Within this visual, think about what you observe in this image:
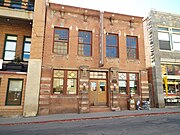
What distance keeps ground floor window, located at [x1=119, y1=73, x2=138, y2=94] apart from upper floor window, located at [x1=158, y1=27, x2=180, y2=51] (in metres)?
4.73

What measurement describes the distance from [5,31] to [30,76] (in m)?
5.19

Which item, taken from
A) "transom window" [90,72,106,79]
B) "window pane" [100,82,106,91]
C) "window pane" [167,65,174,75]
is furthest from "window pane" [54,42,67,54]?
"window pane" [167,65,174,75]

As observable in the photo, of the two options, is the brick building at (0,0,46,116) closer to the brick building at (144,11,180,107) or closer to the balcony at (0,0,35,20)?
the balcony at (0,0,35,20)

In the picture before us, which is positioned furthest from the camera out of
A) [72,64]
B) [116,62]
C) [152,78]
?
[152,78]

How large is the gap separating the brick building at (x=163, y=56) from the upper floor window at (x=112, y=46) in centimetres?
403

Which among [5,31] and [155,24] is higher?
[155,24]

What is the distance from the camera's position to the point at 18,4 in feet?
41.6

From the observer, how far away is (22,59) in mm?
12859

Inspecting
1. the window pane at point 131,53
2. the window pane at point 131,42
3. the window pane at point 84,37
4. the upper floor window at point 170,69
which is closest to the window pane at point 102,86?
the window pane at point 131,53

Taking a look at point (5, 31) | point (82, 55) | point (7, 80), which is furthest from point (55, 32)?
point (7, 80)

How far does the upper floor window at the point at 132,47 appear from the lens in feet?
47.2

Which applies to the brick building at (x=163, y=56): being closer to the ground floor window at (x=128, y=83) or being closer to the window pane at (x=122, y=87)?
the ground floor window at (x=128, y=83)

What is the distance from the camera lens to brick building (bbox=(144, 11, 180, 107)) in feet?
47.0

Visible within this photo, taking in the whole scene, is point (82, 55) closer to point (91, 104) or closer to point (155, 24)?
point (91, 104)
